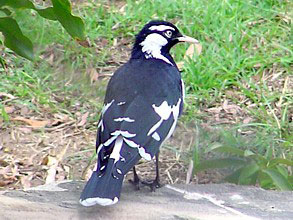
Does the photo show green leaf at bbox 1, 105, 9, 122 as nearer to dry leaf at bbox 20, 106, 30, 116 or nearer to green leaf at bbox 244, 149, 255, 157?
dry leaf at bbox 20, 106, 30, 116

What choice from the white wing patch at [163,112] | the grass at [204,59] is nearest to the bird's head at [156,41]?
the white wing patch at [163,112]

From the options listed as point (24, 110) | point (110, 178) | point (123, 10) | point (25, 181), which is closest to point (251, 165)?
point (110, 178)

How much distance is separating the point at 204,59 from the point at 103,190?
8.69ft

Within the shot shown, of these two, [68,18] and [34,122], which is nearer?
[68,18]

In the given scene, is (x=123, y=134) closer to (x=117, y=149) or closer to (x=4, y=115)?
(x=117, y=149)

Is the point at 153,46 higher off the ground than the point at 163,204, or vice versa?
the point at 153,46

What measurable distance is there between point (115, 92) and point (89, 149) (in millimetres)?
1371

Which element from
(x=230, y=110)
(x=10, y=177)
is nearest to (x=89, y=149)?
(x=10, y=177)

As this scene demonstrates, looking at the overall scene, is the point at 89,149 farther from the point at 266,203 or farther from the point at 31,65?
the point at 266,203

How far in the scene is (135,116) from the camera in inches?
149

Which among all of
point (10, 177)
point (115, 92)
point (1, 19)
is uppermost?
point (1, 19)

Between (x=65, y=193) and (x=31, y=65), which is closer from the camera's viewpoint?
(x=65, y=193)

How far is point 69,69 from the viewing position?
6164mm

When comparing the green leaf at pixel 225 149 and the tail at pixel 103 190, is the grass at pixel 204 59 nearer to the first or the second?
the green leaf at pixel 225 149
